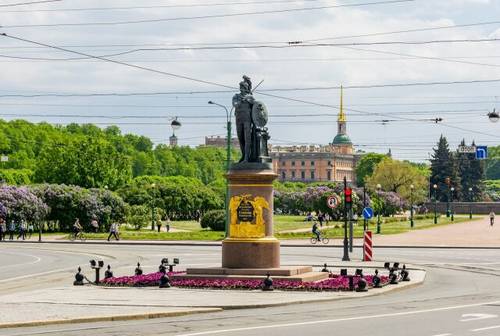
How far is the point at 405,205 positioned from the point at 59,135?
2627 inches

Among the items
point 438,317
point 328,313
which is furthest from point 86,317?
point 438,317

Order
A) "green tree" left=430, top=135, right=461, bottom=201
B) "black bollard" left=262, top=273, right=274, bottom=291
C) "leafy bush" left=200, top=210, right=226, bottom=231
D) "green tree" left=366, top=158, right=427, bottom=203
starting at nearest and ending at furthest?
"black bollard" left=262, top=273, right=274, bottom=291 < "leafy bush" left=200, top=210, right=226, bottom=231 < "green tree" left=366, top=158, right=427, bottom=203 < "green tree" left=430, top=135, right=461, bottom=201

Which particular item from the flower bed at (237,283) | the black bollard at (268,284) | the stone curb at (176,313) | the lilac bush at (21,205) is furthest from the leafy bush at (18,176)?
the stone curb at (176,313)

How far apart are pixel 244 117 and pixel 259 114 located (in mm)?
485

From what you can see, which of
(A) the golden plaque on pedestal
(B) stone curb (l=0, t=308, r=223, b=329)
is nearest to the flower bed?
(A) the golden plaque on pedestal

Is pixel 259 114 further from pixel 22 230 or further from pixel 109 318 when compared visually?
pixel 22 230

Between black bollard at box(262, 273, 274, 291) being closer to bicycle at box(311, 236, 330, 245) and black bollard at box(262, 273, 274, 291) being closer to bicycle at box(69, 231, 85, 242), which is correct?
bicycle at box(311, 236, 330, 245)

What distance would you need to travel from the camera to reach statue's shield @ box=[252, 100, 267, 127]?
1286 inches

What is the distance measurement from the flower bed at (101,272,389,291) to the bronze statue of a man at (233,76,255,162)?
4.15m

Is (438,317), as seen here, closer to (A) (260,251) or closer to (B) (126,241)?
(A) (260,251)

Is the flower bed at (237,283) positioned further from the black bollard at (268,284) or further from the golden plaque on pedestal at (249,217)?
the golden plaque on pedestal at (249,217)

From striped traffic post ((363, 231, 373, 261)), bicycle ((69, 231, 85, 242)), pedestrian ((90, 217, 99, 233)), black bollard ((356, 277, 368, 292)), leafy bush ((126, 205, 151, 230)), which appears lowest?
black bollard ((356, 277, 368, 292))

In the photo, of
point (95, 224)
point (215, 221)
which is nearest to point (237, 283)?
point (215, 221)

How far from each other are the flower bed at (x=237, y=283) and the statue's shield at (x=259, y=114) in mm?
5135
